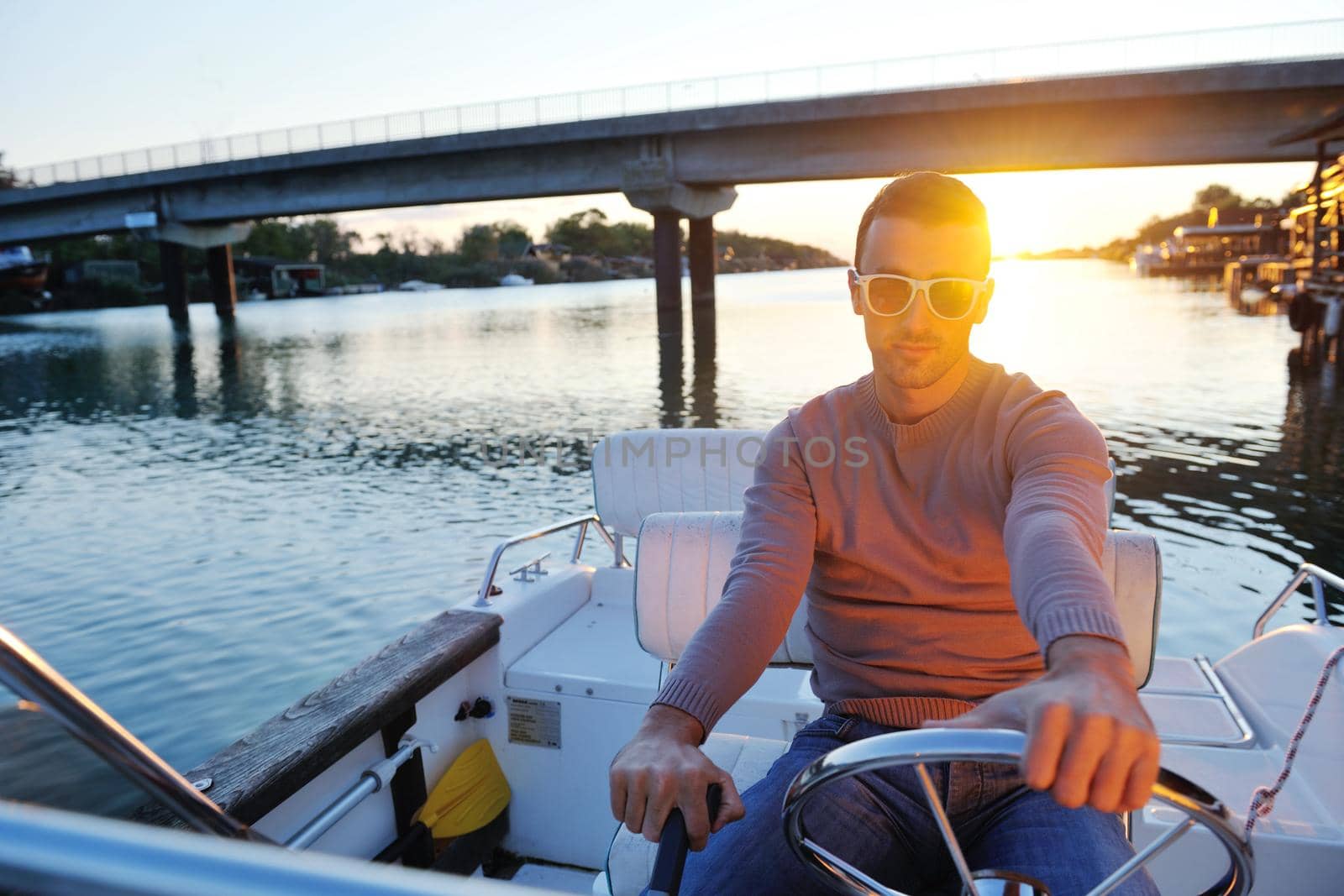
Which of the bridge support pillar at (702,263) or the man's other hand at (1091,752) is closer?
the man's other hand at (1091,752)

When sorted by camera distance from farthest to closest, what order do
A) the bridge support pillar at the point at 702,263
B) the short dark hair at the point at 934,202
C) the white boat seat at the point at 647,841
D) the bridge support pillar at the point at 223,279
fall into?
1. the bridge support pillar at the point at 223,279
2. the bridge support pillar at the point at 702,263
3. the white boat seat at the point at 647,841
4. the short dark hair at the point at 934,202

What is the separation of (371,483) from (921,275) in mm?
10945

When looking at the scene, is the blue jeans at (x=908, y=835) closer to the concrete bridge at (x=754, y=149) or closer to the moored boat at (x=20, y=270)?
the concrete bridge at (x=754, y=149)

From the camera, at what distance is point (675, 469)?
526 centimetres

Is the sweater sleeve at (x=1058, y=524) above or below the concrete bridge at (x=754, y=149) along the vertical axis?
below

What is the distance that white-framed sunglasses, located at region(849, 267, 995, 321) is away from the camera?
220cm

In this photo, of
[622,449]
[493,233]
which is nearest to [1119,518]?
[622,449]

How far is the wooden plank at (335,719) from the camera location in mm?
2609

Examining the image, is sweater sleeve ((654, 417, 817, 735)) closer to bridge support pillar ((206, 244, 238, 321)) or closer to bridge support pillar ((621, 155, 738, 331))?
bridge support pillar ((621, 155, 738, 331))

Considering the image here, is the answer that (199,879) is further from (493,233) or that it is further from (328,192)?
(493,233)

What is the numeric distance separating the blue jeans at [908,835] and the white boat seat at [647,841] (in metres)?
0.50

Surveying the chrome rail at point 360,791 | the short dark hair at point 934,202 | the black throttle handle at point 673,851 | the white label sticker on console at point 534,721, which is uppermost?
the short dark hair at point 934,202

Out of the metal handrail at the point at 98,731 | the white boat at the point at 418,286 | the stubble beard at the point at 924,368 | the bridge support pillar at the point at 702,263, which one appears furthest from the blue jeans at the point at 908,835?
the white boat at the point at 418,286

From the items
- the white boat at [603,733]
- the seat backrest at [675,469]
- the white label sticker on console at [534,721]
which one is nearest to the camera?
the white boat at [603,733]
